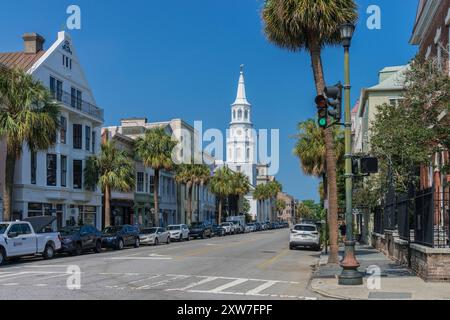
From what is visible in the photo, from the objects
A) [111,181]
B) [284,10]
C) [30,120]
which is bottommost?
[111,181]

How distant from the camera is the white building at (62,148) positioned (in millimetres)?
40625

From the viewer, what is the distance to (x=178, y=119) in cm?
7919

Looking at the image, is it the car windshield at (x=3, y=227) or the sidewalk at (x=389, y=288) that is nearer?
the sidewalk at (x=389, y=288)

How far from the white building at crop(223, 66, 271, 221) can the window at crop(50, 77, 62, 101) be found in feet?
374

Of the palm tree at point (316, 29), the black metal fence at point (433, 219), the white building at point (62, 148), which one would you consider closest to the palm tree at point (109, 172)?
the white building at point (62, 148)

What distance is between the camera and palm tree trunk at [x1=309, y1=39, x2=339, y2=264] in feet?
70.5

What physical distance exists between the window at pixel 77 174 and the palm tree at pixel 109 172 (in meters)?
0.40

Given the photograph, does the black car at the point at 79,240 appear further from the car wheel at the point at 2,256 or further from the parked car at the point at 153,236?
the parked car at the point at 153,236

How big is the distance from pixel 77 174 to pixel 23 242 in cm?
2128

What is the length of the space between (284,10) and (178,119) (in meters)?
58.4

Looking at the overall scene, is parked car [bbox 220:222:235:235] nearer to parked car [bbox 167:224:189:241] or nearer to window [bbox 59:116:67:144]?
parked car [bbox 167:224:189:241]

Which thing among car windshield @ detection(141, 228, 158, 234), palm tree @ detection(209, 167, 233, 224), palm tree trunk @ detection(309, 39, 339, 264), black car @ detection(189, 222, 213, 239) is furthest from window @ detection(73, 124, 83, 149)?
palm tree @ detection(209, 167, 233, 224)
